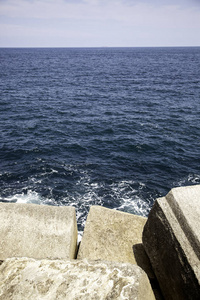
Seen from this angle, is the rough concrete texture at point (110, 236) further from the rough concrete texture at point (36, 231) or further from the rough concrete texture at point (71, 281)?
the rough concrete texture at point (71, 281)

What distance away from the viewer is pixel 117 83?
39.4 m

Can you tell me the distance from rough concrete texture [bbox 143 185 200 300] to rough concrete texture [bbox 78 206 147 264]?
66cm

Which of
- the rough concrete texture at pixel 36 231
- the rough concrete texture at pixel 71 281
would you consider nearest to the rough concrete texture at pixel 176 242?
the rough concrete texture at pixel 71 281

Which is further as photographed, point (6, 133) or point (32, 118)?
point (32, 118)

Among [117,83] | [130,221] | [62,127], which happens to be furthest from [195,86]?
[130,221]

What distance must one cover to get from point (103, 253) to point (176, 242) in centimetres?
162

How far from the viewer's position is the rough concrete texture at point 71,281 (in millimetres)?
2525

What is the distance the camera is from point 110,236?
4.64 metres

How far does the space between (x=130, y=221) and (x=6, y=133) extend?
1587 centimetres

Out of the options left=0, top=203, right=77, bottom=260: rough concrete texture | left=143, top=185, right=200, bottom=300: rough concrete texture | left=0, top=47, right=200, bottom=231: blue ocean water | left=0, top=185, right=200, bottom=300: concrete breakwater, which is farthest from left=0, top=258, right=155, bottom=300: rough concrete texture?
left=0, top=47, right=200, bottom=231: blue ocean water

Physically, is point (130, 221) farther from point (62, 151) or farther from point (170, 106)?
point (170, 106)

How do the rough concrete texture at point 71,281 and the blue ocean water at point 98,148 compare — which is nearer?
the rough concrete texture at point 71,281

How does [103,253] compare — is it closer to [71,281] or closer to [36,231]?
[36,231]

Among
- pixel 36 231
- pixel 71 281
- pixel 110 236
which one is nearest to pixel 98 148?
pixel 110 236
